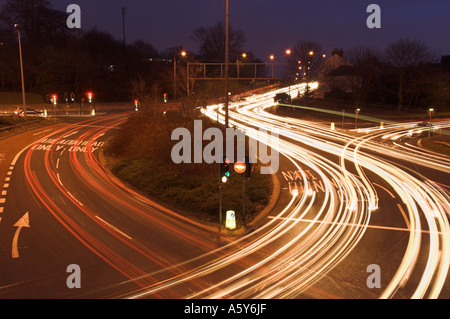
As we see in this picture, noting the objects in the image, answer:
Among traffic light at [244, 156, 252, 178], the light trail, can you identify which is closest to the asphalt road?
the light trail

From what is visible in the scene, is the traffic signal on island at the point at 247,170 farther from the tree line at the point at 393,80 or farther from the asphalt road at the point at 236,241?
the tree line at the point at 393,80

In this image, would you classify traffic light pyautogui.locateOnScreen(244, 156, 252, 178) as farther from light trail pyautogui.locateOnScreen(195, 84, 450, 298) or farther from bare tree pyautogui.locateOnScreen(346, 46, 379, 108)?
bare tree pyautogui.locateOnScreen(346, 46, 379, 108)

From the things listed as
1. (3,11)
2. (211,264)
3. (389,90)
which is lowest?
(211,264)

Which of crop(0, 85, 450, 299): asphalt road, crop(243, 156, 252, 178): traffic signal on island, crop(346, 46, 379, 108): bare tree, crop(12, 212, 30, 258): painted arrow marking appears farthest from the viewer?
crop(346, 46, 379, 108): bare tree

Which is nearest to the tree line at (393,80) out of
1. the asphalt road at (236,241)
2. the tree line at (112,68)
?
the tree line at (112,68)

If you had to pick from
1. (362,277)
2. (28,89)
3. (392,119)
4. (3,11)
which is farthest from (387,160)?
(3,11)

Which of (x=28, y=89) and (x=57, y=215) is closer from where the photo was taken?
(x=57, y=215)

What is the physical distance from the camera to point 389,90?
56.0 metres

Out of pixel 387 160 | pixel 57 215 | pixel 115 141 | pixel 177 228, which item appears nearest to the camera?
pixel 177 228

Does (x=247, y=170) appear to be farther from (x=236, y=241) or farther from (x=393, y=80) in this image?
(x=393, y=80)

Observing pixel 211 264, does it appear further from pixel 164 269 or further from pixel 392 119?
pixel 392 119

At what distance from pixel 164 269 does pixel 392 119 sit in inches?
1842

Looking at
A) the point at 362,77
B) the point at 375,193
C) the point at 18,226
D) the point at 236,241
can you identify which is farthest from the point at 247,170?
the point at 362,77

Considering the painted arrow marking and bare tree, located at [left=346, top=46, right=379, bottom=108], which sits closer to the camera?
the painted arrow marking
